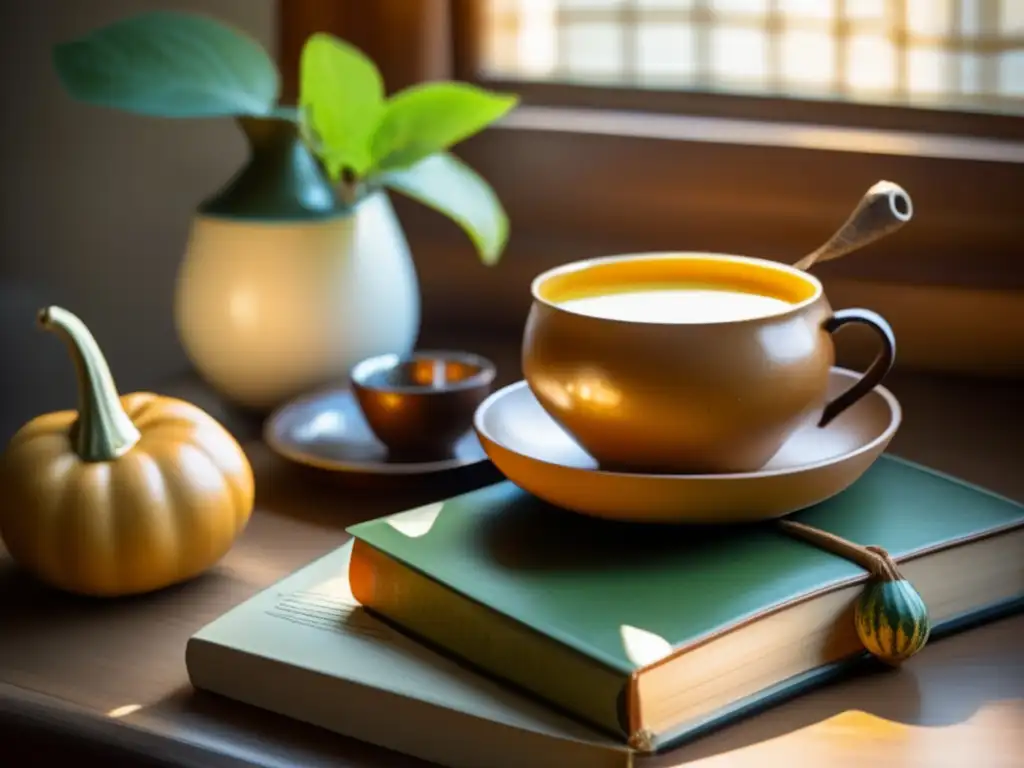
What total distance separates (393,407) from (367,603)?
0.20 meters

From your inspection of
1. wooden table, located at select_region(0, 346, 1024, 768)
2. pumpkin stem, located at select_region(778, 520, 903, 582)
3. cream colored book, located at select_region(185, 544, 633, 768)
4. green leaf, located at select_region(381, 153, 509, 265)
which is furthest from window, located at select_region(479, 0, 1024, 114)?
cream colored book, located at select_region(185, 544, 633, 768)

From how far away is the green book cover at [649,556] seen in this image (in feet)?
1.82

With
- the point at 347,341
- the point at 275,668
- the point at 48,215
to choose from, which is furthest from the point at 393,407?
the point at 48,215

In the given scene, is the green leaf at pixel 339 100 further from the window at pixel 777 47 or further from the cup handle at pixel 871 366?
the cup handle at pixel 871 366

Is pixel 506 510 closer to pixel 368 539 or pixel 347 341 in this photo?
pixel 368 539

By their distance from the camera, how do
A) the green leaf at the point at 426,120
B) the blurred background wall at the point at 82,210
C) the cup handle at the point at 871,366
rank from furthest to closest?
the blurred background wall at the point at 82,210
the green leaf at the point at 426,120
the cup handle at the point at 871,366

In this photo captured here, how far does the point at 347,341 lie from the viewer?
93 cm

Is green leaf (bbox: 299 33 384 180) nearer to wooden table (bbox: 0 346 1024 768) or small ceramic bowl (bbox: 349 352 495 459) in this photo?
small ceramic bowl (bbox: 349 352 495 459)

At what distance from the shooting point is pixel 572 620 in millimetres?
556

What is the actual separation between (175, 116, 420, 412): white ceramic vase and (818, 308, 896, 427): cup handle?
338mm

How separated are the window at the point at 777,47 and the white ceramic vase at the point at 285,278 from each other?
0.24 metres

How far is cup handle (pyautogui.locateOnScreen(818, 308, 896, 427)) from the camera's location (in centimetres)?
66

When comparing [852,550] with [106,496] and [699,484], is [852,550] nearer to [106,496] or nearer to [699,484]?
[699,484]

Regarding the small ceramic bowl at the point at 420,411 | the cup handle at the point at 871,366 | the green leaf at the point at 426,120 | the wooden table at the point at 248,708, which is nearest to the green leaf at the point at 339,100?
the green leaf at the point at 426,120
